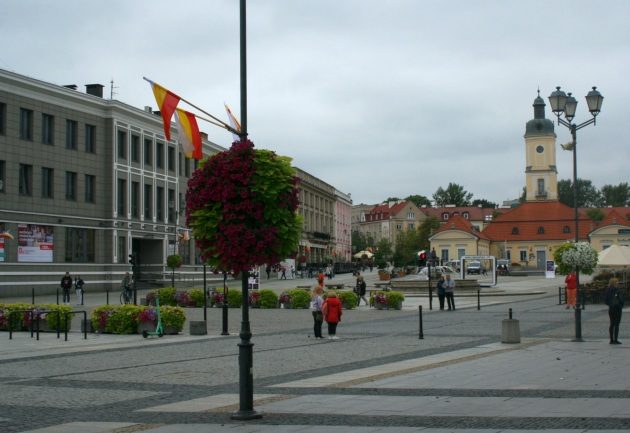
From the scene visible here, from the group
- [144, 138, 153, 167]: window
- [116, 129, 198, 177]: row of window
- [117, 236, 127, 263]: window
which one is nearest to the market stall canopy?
[116, 129, 198, 177]: row of window

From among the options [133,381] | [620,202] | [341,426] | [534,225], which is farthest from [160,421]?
[620,202]

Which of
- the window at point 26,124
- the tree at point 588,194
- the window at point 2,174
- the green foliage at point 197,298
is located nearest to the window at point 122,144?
the window at point 26,124

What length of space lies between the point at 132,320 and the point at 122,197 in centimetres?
3676

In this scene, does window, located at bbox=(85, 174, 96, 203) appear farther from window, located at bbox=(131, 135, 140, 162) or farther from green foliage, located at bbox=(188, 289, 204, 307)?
green foliage, located at bbox=(188, 289, 204, 307)

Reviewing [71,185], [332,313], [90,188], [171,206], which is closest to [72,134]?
[71,185]

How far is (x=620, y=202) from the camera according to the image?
182 meters

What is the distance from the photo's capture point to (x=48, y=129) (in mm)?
53531

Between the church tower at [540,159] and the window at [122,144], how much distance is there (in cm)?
7595

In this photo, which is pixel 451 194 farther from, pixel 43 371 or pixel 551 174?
pixel 43 371

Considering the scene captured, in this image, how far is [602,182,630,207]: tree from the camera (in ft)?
600

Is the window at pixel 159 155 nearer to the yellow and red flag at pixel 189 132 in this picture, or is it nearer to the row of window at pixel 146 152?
the row of window at pixel 146 152

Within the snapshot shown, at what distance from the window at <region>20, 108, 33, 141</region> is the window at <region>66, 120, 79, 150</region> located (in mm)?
3598

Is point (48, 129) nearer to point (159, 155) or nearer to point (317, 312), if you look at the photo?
point (159, 155)

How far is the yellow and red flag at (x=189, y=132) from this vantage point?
512 inches
